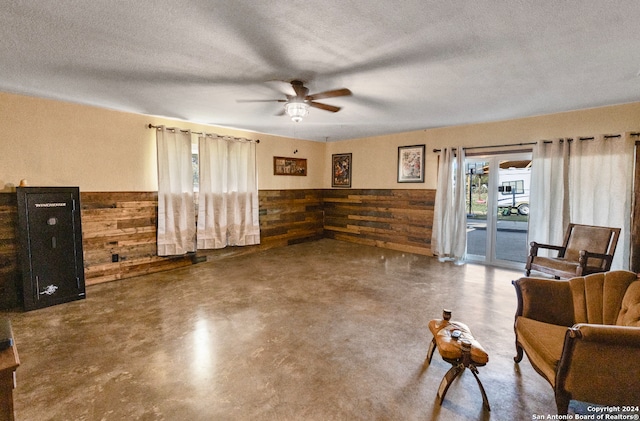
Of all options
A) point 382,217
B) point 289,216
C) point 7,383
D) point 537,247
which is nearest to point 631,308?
point 537,247

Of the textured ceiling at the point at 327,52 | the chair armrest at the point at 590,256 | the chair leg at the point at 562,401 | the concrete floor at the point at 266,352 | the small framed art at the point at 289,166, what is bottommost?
the concrete floor at the point at 266,352

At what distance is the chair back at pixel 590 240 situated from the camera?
129 inches

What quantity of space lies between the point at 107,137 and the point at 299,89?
2938 mm

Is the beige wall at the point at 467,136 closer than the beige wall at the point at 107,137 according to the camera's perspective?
No

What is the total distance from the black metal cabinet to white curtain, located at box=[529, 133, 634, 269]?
238 inches

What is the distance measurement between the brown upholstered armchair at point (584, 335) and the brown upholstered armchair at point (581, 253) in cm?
155

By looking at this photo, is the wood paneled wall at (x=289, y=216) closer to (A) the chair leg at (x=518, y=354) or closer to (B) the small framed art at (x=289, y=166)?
(B) the small framed art at (x=289, y=166)

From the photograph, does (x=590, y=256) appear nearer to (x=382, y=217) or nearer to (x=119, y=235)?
(x=382, y=217)

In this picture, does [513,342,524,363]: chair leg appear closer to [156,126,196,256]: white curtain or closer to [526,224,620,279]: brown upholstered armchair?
[526,224,620,279]: brown upholstered armchair

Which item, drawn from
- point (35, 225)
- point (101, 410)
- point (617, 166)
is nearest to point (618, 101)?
point (617, 166)

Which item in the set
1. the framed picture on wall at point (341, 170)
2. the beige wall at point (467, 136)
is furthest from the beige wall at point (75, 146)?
the beige wall at point (467, 136)

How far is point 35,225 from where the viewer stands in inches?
124

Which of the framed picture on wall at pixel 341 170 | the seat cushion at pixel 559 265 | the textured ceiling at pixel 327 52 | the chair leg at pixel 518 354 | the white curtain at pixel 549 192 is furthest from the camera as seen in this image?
the framed picture on wall at pixel 341 170

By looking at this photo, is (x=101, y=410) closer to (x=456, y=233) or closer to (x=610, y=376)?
(x=610, y=376)
